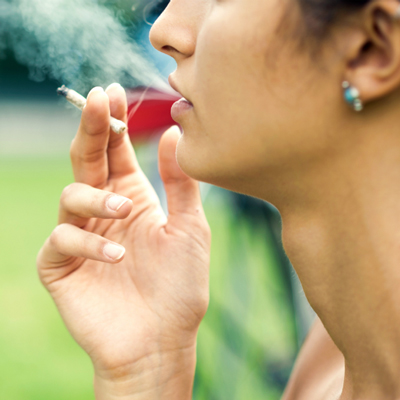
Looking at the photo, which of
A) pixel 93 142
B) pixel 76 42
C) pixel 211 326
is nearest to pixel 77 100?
pixel 93 142

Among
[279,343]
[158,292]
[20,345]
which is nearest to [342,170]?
[158,292]

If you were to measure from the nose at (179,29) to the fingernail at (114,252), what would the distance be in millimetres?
345

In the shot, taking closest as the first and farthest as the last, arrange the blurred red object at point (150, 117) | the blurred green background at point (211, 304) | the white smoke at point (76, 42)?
the white smoke at point (76, 42), the blurred red object at point (150, 117), the blurred green background at point (211, 304)

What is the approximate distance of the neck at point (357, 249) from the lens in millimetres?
589

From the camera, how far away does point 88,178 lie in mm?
979

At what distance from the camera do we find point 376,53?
529 millimetres

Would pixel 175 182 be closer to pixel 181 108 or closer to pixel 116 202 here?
pixel 116 202

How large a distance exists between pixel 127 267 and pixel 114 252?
0.21 meters

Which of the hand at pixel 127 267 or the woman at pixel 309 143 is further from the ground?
the woman at pixel 309 143

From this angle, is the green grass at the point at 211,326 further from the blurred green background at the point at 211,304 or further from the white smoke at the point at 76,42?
the white smoke at the point at 76,42

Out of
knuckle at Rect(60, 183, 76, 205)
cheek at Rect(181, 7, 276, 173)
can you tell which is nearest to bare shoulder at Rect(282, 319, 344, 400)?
cheek at Rect(181, 7, 276, 173)

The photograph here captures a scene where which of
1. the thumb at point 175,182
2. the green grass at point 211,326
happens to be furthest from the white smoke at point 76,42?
the green grass at point 211,326

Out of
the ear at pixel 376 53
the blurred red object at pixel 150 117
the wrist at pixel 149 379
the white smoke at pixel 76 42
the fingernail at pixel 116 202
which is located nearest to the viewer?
the ear at pixel 376 53

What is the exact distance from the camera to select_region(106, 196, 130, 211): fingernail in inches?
32.1
